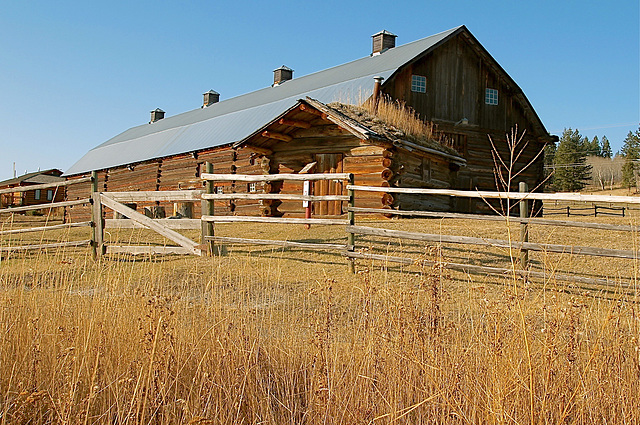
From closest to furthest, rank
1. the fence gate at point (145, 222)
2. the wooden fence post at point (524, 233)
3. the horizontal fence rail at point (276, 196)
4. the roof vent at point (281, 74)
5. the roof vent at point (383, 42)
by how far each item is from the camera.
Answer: the wooden fence post at point (524, 233)
the horizontal fence rail at point (276, 196)
the fence gate at point (145, 222)
the roof vent at point (383, 42)
the roof vent at point (281, 74)

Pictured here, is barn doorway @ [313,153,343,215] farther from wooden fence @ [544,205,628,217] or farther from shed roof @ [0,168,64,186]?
shed roof @ [0,168,64,186]

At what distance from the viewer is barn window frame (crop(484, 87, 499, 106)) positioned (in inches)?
863

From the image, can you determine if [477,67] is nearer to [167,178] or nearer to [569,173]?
[167,178]

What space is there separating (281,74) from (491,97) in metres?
15.2

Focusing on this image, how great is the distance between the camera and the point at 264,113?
83.1 feet

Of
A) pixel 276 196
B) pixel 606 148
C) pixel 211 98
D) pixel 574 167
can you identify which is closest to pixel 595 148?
pixel 606 148

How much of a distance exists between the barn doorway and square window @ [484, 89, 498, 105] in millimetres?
9657

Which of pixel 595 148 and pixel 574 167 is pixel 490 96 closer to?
pixel 574 167

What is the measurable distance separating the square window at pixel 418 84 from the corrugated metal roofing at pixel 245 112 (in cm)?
86

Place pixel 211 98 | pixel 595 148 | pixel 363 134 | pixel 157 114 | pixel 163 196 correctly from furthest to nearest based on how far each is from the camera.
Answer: pixel 595 148 < pixel 157 114 < pixel 211 98 < pixel 363 134 < pixel 163 196

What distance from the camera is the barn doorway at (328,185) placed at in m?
15.7

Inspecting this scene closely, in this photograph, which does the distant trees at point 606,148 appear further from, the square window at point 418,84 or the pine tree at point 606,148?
the square window at point 418,84

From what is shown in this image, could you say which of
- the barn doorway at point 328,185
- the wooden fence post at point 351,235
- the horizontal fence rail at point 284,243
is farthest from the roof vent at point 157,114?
the wooden fence post at point 351,235

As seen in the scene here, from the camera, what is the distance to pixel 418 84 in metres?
20.6
